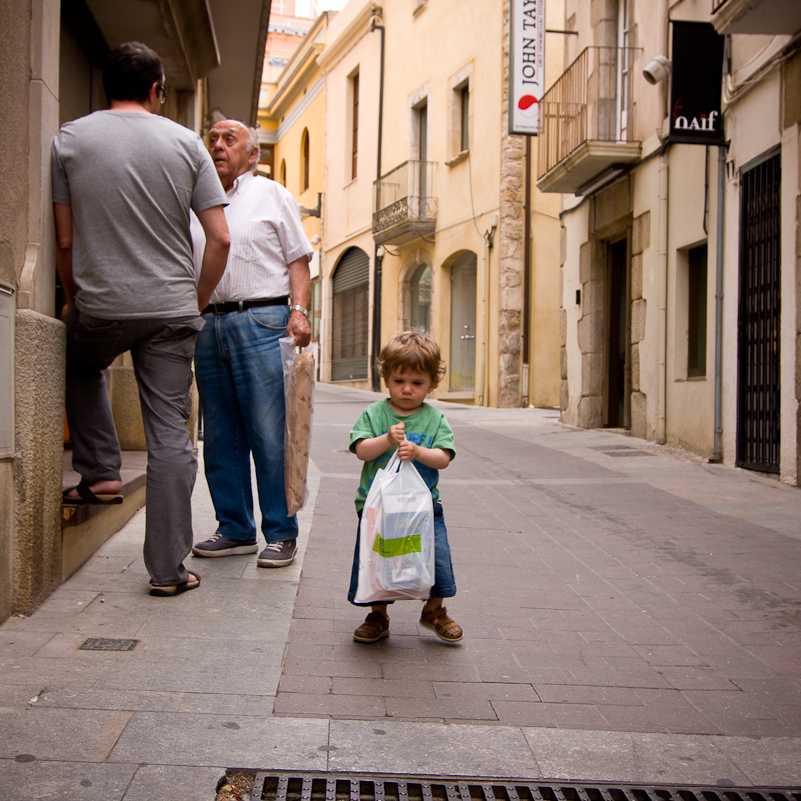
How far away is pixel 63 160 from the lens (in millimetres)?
3783

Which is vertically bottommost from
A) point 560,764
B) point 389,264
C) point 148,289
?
point 560,764

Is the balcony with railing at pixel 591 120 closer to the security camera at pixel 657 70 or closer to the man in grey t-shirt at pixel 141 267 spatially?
the security camera at pixel 657 70

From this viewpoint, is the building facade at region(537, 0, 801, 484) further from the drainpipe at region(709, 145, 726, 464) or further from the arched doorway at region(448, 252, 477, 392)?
the arched doorway at region(448, 252, 477, 392)

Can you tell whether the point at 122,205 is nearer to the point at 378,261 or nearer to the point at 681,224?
the point at 681,224

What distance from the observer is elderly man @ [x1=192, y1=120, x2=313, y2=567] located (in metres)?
4.52

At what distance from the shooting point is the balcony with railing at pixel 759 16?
7820mm

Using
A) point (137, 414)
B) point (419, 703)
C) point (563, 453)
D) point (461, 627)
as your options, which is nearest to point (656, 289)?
point (563, 453)

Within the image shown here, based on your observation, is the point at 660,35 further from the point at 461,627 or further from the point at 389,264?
the point at 389,264

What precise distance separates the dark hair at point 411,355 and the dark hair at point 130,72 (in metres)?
1.47

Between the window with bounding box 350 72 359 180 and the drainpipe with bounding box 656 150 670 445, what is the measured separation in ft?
55.4

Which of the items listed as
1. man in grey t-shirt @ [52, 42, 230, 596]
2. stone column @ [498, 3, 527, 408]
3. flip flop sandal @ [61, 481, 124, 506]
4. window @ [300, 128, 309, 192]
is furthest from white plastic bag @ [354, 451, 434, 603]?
window @ [300, 128, 309, 192]

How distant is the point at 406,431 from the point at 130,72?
179cm

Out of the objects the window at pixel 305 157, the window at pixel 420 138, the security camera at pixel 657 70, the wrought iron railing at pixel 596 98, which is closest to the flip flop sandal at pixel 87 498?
the security camera at pixel 657 70

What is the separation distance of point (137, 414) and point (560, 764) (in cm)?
483
